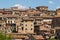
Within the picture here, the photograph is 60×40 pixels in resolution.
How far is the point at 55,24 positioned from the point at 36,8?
12.3 metres

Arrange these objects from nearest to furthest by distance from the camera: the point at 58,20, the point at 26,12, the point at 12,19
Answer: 1. the point at 12,19
2. the point at 58,20
3. the point at 26,12

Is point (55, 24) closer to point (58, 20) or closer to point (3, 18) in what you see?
point (58, 20)

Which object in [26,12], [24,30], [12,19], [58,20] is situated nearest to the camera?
[24,30]

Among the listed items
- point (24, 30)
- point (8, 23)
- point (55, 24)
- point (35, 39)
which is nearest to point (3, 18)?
point (8, 23)

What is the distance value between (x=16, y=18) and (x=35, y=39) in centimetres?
1458

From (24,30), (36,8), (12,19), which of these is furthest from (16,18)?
(36,8)

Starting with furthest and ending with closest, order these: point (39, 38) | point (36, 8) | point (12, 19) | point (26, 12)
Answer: point (36, 8) < point (26, 12) < point (12, 19) < point (39, 38)

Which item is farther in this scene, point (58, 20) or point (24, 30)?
point (58, 20)

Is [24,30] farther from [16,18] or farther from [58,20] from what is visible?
[58,20]

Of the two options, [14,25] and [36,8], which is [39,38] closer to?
[14,25]

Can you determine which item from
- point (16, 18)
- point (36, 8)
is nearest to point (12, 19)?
point (16, 18)

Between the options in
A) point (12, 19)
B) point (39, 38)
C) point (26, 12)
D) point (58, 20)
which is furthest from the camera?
point (26, 12)

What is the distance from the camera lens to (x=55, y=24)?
139 ft

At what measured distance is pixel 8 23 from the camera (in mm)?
39062
